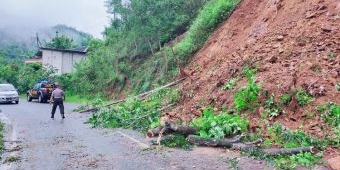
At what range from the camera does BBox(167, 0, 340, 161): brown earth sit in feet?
40.1

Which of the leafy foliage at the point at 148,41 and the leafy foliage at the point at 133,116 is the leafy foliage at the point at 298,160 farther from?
the leafy foliage at the point at 148,41

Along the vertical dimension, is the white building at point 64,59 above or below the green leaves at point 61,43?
below

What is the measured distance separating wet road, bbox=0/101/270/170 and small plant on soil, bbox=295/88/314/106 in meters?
2.71

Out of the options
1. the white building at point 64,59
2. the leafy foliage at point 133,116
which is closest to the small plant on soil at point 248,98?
the leafy foliage at point 133,116

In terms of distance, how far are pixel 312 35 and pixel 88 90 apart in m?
23.4

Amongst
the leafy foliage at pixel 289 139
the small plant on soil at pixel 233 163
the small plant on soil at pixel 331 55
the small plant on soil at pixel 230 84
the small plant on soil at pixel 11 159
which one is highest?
the small plant on soil at pixel 331 55

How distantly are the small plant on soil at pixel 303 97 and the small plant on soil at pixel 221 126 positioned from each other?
4.92 ft

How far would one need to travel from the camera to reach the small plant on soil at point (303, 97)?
12094 mm

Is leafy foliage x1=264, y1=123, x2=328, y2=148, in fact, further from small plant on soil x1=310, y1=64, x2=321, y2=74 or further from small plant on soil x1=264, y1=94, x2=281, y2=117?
small plant on soil x1=310, y1=64, x2=321, y2=74

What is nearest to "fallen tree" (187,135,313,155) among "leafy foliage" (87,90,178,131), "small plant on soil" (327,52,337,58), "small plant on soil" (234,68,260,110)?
"small plant on soil" (234,68,260,110)

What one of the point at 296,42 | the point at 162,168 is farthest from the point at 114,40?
the point at 162,168

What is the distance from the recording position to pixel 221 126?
12148 mm

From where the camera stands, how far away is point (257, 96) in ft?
43.4

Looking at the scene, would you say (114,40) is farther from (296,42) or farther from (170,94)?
(296,42)
